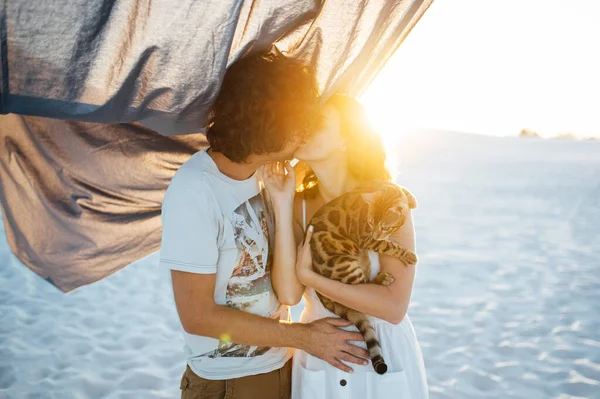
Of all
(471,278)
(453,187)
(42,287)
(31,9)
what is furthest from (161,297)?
(453,187)

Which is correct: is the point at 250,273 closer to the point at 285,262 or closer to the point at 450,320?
the point at 285,262

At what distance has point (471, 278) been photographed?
7719 mm

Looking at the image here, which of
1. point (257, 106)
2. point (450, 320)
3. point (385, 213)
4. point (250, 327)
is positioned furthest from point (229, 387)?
point (450, 320)

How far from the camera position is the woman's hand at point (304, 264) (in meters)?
2.50

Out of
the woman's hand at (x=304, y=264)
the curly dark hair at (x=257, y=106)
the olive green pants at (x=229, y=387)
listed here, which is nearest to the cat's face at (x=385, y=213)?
the woman's hand at (x=304, y=264)

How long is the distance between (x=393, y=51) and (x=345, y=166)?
2.19 ft

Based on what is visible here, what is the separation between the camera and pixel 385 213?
263 cm

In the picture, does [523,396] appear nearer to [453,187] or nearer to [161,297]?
[161,297]

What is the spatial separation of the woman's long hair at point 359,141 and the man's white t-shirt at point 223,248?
0.58 metres

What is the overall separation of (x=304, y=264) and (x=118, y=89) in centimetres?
118

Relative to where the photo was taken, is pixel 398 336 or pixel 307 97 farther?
pixel 398 336

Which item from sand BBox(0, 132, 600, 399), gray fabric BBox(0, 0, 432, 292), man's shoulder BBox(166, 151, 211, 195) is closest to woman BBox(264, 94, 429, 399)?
gray fabric BBox(0, 0, 432, 292)

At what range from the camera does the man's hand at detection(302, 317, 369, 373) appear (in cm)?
236

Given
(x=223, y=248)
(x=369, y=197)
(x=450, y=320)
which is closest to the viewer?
(x=223, y=248)
